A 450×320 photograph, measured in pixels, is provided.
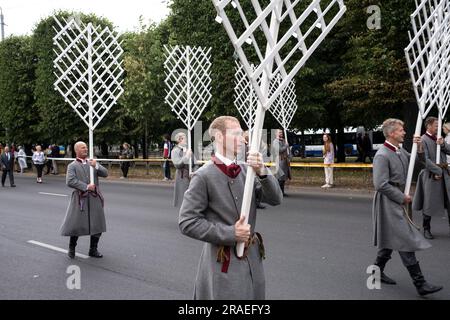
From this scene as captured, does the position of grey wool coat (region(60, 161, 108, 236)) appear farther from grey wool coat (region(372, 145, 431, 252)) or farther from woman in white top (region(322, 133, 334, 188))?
woman in white top (region(322, 133, 334, 188))

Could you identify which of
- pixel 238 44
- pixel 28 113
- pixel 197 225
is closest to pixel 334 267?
pixel 197 225

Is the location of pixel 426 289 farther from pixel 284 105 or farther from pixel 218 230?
pixel 284 105

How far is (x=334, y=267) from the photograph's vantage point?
270 inches

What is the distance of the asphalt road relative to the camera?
593 centimetres

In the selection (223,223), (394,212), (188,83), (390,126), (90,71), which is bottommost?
(394,212)

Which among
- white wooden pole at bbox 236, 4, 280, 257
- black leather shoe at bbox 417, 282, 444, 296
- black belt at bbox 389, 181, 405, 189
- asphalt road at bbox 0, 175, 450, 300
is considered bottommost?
asphalt road at bbox 0, 175, 450, 300

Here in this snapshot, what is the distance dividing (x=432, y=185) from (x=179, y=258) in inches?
193

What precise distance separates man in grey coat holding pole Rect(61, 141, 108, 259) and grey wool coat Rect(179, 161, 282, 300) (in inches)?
182

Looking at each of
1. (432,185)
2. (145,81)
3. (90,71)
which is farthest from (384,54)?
(145,81)

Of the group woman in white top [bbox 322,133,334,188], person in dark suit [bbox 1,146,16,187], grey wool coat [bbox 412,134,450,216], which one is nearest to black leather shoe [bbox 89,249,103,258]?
grey wool coat [bbox 412,134,450,216]

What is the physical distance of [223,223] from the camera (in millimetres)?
3506

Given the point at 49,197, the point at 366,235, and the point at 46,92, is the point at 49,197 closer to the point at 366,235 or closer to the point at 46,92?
the point at 366,235

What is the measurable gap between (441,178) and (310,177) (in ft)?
38.2

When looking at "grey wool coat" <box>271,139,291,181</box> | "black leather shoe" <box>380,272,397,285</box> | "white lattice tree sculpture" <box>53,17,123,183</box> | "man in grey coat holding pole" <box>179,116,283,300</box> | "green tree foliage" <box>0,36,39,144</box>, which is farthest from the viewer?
"green tree foliage" <box>0,36,39,144</box>
